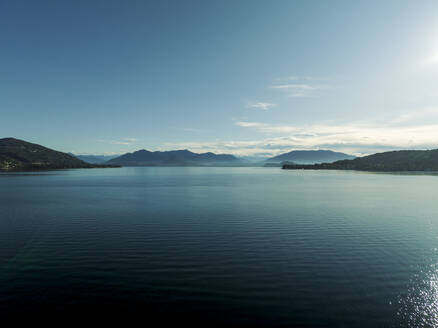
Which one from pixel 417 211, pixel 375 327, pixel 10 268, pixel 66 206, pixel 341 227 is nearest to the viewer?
pixel 375 327

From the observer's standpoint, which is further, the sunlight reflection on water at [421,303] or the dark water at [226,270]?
the dark water at [226,270]

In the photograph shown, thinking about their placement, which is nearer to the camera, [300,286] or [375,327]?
[375,327]

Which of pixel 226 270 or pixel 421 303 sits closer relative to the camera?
pixel 421 303

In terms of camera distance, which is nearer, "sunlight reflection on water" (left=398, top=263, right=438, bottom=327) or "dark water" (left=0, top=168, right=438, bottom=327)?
"sunlight reflection on water" (left=398, top=263, right=438, bottom=327)

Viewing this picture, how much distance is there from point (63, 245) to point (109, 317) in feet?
59.5

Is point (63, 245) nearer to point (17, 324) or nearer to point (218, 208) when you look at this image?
point (17, 324)

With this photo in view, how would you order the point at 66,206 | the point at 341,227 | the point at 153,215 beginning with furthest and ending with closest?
the point at 66,206 → the point at 153,215 → the point at 341,227

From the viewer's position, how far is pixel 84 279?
68.3 feet

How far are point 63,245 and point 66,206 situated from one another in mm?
32361

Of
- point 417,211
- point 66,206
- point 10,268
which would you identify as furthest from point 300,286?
point 66,206

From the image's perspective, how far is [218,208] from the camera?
A: 55656 millimetres

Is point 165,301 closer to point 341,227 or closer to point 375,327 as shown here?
point 375,327

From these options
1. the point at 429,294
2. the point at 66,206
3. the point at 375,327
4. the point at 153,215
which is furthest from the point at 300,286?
the point at 66,206

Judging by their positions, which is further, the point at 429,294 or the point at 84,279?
the point at 84,279
